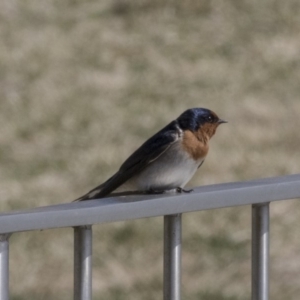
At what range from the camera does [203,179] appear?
26.2 ft

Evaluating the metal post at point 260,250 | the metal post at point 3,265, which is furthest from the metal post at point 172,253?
the metal post at point 3,265

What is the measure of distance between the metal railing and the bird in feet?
5.01

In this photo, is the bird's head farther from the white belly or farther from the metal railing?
the metal railing

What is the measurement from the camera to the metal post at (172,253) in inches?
105

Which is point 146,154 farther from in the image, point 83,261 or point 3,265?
point 3,265

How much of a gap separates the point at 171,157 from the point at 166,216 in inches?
70.7

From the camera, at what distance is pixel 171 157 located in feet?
14.6

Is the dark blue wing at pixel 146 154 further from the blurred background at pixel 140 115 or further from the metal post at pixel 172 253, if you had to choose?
the blurred background at pixel 140 115

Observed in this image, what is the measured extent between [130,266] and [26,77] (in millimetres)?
3906

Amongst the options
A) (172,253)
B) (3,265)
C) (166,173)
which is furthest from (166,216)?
(166,173)

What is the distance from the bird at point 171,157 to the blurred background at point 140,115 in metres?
1.84

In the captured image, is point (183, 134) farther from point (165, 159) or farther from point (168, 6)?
point (168, 6)

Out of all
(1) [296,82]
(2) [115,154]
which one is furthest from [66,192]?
(1) [296,82]

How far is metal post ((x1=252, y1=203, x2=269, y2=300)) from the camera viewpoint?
2.76m
